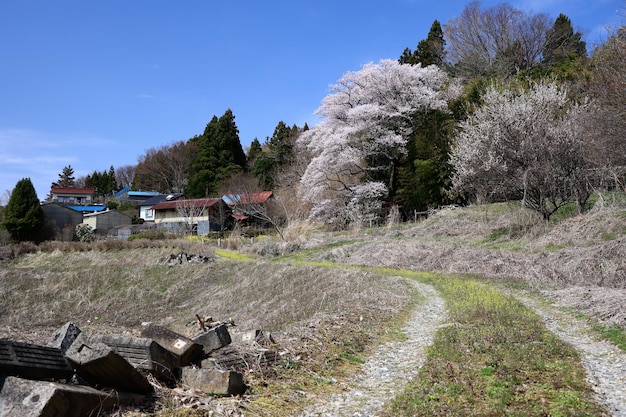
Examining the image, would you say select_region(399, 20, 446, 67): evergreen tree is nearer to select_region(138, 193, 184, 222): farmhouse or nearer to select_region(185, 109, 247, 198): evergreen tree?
select_region(185, 109, 247, 198): evergreen tree

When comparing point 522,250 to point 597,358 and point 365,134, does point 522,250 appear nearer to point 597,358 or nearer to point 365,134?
point 597,358

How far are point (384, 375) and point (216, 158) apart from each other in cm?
5597

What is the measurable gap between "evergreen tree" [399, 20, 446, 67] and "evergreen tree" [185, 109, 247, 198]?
80.2 ft

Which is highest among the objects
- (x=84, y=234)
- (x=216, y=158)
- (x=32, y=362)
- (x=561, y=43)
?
(x=561, y=43)

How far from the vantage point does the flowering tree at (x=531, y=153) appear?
18.8 metres

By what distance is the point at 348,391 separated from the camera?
5242 millimetres

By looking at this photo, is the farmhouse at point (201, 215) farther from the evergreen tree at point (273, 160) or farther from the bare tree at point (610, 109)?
the bare tree at point (610, 109)

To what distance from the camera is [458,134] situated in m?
28.8

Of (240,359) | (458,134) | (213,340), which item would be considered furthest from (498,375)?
(458,134)

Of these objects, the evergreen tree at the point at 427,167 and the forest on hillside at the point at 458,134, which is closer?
the forest on hillside at the point at 458,134

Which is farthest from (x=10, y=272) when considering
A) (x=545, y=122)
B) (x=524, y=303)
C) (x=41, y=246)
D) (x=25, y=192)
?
(x=545, y=122)

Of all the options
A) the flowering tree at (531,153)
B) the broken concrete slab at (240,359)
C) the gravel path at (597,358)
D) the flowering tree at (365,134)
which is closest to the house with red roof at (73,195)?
the flowering tree at (365,134)

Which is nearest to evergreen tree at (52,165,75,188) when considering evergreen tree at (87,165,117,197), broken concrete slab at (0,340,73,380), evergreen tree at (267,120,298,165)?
evergreen tree at (87,165,117,197)

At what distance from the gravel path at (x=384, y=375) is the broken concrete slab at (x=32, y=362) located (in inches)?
92.7
